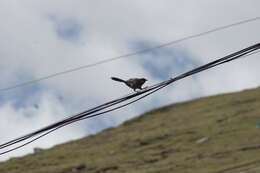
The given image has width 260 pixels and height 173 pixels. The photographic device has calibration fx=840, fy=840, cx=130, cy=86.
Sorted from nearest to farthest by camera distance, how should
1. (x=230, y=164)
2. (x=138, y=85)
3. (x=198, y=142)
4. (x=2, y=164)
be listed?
(x=138, y=85)
(x=230, y=164)
(x=198, y=142)
(x=2, y=164)

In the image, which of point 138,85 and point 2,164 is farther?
point 2,164

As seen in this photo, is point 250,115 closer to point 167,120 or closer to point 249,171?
point 167,120

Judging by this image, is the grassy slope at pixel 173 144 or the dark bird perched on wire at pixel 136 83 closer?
the dark bird perched on wire at pixel 136 83

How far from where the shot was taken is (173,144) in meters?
93.6

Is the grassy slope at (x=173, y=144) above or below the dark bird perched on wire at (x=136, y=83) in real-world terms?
above

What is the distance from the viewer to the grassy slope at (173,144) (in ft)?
266

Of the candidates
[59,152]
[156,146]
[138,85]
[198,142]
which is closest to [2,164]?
[59,152]

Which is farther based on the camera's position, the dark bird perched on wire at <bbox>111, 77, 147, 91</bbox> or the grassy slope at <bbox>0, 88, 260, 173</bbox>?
the grassy slope at <bbox>0, 88, 260, 173</bbox>

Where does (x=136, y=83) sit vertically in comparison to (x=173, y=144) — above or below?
below

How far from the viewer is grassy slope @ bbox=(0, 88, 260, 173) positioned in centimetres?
8119

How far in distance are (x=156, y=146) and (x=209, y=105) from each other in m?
16.6

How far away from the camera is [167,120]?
→ 111688mm

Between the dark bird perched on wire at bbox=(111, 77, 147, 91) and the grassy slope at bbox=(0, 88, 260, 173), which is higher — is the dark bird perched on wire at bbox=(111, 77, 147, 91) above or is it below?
below

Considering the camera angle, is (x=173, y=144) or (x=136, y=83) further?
(x=173, y=144)
